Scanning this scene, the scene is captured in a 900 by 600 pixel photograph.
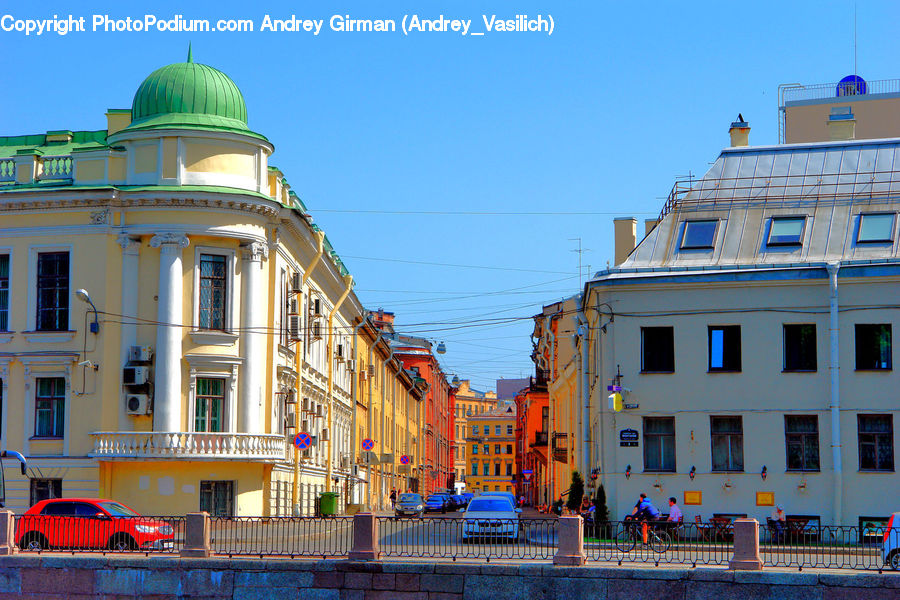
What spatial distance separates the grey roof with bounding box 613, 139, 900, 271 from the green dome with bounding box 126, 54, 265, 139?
43.2ft

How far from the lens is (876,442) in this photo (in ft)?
102

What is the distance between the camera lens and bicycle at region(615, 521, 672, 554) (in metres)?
22.0

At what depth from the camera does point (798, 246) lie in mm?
32812

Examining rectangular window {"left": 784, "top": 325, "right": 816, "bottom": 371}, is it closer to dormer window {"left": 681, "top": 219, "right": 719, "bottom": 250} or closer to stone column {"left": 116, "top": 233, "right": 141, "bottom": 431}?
dormer window {"left": 681, "top": 219, "right": 719, "bottom": 250}

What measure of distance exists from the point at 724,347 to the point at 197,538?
53.4ft

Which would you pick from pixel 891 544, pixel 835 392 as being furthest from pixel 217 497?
pixel 891 544

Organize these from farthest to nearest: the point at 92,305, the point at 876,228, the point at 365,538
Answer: the point at 92,305, the point at 876,228, the point at 365,538

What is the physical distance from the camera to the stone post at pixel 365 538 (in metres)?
21.3

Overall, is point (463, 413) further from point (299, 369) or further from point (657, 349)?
point (657, 349)

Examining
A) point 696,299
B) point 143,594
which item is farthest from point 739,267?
point 143,594

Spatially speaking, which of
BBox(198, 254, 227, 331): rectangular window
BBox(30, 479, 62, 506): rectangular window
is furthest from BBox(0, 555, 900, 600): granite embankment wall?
BBox(198, 254, 227, 331): rectangular window

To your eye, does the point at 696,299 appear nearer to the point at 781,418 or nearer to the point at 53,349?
the point at 781,418

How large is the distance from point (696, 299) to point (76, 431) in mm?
18341

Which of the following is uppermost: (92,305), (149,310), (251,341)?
(92,305)
